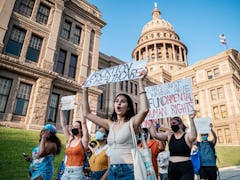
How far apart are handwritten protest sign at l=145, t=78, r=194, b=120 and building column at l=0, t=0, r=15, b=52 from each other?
43.5ft

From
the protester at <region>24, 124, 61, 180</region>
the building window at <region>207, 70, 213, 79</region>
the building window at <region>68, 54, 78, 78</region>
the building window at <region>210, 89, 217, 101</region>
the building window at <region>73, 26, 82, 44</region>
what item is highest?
the building window at <region>207, 70, 213, 79</region>

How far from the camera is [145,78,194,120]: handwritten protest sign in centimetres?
493

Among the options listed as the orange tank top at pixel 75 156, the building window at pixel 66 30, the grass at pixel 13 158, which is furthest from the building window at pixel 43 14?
Result: the orange tank top at pixel 75 156

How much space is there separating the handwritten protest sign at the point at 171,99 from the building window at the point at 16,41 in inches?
537

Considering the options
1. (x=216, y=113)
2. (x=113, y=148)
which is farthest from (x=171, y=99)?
(x=216, y=113)

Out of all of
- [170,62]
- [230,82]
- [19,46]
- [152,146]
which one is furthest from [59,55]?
[170,62]

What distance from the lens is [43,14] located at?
17297mm

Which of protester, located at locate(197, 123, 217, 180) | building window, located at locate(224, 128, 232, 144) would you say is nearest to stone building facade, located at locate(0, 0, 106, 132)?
protester, located at locate(197, 123, 217, 180)

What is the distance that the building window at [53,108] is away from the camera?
50.6 feet

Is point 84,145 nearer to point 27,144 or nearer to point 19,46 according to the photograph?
point 27,144

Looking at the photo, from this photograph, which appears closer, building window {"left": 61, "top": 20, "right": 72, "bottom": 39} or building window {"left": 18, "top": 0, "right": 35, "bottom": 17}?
building window {"left": 18, "top": 0, "right": 35, "bottom": 17}

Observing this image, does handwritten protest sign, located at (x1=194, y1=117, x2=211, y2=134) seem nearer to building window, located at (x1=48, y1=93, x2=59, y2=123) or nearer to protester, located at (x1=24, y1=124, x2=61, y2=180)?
protester, located at (x1=24, y1=124, x2=61, y2=180)

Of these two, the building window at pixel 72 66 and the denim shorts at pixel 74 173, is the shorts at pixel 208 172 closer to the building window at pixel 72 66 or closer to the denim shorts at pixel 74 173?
the denim shorts at pixel 74 173

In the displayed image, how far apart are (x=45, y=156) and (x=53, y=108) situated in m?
13.4
